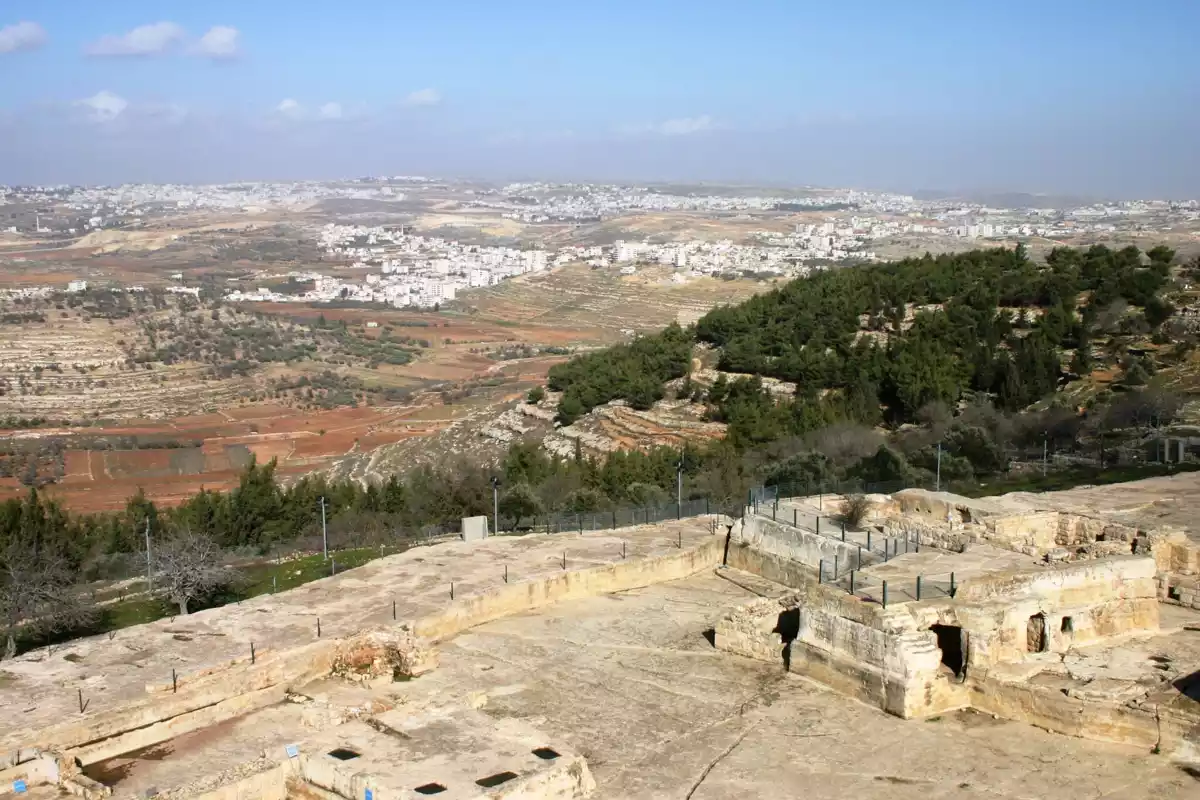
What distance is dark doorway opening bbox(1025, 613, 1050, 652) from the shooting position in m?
13.2

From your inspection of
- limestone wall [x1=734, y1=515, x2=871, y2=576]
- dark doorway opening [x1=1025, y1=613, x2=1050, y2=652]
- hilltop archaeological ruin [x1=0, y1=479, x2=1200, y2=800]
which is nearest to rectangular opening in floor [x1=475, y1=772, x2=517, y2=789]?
hilltop archaeological ruin [x1=0, y1=479, x2=1200, y2=800]

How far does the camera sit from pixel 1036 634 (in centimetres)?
1320

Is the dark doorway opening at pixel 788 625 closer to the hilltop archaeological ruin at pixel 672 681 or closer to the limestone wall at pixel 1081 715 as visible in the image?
the hilltop archaeological ruin at pixel 672 681

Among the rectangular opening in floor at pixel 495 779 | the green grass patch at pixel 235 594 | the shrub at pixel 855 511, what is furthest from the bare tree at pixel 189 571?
the shrub at pixel 855 511

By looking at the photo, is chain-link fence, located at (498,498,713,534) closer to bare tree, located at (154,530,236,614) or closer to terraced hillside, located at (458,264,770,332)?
bare tree, located at (154,530,236,614)

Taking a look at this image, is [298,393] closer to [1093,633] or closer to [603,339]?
[603,339]

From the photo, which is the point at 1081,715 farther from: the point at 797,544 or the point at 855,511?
the point at 855,511

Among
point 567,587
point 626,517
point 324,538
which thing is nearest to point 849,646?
point 567,587

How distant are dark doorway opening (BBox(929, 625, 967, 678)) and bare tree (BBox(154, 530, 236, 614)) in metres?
11.1

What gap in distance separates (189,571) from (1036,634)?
1252cm

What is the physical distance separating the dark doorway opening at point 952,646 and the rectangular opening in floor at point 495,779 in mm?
4989

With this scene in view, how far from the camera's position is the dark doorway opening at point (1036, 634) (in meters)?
13.2

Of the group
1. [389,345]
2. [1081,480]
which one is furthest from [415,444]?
[389,345]

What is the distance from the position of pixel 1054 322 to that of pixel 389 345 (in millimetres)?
45306
